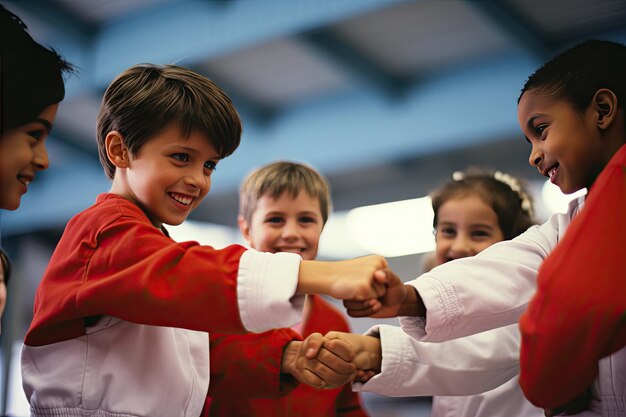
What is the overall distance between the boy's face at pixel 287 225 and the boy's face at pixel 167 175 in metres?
0.53

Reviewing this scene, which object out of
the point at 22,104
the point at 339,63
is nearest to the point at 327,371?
the point at 22,104

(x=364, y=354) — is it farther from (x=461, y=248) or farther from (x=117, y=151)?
(x=117, y=151)

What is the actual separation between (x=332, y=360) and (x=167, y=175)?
0.45 meters

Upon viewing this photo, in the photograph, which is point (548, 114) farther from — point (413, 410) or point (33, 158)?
point (413, 410)

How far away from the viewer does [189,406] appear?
1168 mm

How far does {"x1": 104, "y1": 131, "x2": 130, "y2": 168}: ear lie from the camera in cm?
126

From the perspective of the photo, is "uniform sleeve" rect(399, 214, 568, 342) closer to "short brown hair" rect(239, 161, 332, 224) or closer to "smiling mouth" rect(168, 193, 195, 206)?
"smiling mouth" rect(168, 193, 195, 206)

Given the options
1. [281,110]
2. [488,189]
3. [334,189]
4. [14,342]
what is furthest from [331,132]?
[14,342]

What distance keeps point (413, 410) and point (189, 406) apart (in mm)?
5001

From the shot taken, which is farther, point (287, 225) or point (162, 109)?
point (287, 225)

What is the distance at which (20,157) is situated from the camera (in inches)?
42.3

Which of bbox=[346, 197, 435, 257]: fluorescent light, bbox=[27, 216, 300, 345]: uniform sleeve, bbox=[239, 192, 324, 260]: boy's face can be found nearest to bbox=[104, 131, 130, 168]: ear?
bbox=[27, 216, 300, 345]: uniform sleeve

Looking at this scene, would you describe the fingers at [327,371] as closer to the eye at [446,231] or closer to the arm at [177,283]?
the arm at [177,283]

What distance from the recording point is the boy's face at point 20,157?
1067 mm
